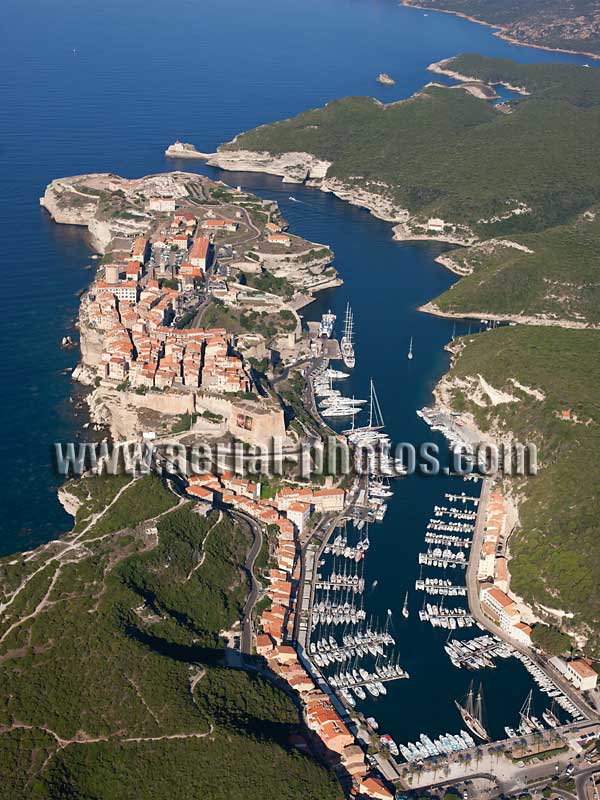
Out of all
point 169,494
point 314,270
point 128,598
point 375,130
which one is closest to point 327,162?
point 375,130

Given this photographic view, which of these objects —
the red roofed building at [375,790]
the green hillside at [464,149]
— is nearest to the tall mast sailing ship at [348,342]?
the green hillside at [464,149]

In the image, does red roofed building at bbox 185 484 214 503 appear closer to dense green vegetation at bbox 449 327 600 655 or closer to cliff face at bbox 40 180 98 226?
dense green vegetation at bbox 449 327 600 655

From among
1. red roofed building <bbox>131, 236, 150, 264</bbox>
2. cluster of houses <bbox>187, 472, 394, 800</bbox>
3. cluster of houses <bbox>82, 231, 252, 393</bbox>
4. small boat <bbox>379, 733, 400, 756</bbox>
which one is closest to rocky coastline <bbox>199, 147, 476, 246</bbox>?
red roofed building <bbox>131, 236, 150, 264</bbox>

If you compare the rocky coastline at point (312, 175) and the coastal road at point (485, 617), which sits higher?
the rocky coastline at point (312, 175)

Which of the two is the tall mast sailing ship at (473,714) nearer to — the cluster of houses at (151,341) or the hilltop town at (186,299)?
the hilltop town at (186,299)

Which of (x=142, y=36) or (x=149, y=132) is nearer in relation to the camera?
(x=149, y=132)

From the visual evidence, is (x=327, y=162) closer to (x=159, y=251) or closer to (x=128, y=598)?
(x=159, y=251)
